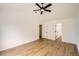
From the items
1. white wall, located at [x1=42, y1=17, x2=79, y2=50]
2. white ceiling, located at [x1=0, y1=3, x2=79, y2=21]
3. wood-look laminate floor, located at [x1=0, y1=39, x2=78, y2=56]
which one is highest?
white ceiling, located at [x1=0, y1=3, x2=79, y2=21]

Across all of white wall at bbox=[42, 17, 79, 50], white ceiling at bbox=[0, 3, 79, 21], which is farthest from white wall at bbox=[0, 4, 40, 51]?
white wall at bbox=[42, 17, 79, 50]

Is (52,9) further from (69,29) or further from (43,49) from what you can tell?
(43,49)

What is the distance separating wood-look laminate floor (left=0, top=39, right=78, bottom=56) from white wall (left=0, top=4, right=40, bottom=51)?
7 cm

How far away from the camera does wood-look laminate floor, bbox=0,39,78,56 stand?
5.31 ft

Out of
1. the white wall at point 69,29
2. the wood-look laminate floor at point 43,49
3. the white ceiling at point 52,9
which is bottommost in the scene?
the wood-look laminate floor at point 43,49

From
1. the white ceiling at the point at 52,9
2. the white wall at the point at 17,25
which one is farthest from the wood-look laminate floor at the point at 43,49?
the white ceiling at the point at 52,9

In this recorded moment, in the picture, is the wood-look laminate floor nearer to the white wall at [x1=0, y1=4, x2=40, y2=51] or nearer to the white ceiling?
the white wall at [x1=0, y1=4, x2=40, y2=51]

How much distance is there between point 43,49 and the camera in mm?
1676

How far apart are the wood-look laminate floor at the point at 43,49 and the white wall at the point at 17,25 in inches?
2.8

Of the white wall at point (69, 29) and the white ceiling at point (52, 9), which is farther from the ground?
the white ceiling at point (52, 9)

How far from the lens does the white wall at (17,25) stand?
5.26 feet

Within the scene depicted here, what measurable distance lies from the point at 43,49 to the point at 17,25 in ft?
1.67

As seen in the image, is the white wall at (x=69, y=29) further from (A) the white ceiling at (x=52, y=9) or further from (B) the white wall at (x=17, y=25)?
(B) the white wall at (x=17, y=25)

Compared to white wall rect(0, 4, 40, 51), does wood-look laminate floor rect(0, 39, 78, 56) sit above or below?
below
